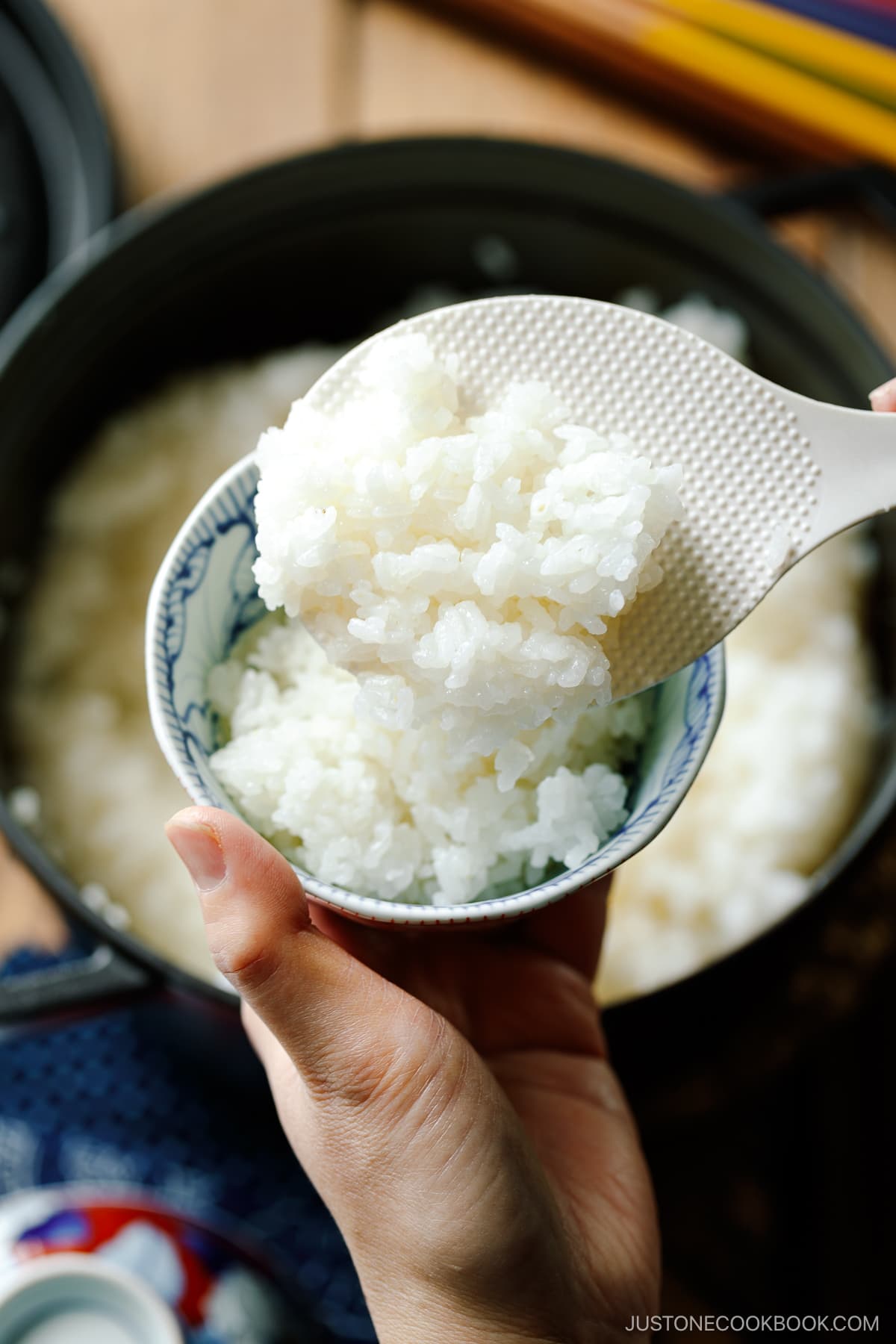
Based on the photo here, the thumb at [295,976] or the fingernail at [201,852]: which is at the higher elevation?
the fingernail at [201,852]

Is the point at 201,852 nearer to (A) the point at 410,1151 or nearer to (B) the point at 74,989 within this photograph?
(A) the point at 410,1151

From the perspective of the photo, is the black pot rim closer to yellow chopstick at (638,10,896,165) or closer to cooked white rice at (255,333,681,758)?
yellow chopstick at (638,10,896,165)

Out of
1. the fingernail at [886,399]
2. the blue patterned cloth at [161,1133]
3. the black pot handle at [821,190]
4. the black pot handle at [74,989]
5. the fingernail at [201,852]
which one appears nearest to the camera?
the fingernail at [201,852]

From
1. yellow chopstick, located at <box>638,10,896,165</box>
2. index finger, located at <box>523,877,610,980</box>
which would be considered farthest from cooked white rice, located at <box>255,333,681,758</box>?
yellow chopstick, located at <box>638,10,896,165</box>

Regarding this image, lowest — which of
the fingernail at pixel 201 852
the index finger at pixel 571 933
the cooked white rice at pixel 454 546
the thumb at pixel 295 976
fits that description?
the index finger at pixel 571 933

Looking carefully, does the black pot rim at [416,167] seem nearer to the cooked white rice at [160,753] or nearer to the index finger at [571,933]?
the cooked white rice at [160,753]

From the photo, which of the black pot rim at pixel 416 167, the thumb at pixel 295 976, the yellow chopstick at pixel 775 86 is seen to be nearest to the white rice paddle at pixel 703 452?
the thumb at pixel 295 976
